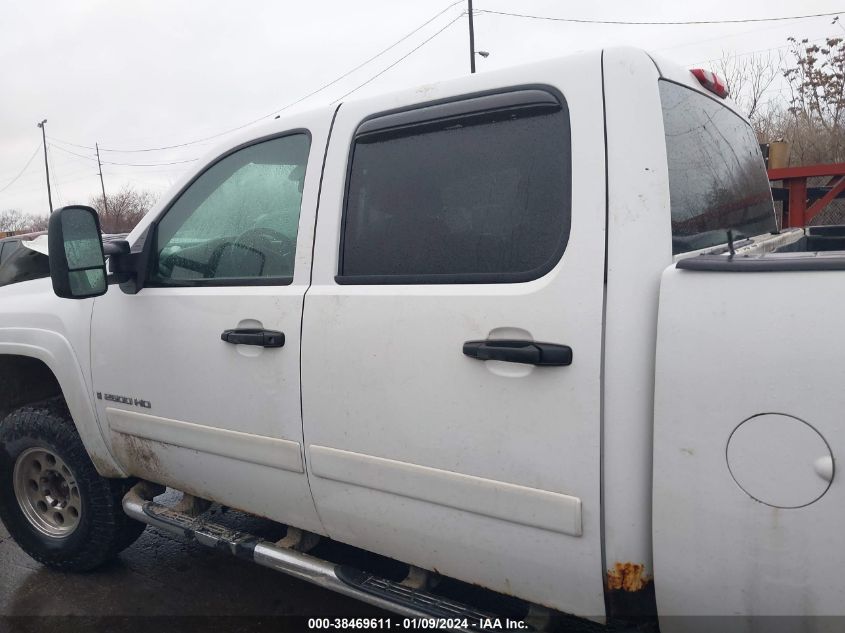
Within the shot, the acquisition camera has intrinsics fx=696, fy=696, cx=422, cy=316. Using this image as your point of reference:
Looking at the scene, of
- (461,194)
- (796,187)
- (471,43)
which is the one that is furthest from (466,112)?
(471,43)

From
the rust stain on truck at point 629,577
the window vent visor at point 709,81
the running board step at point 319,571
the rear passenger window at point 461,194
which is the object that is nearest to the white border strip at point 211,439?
the running board step at point 319,571

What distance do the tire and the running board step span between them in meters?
0.25

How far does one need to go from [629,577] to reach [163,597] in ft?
7.91

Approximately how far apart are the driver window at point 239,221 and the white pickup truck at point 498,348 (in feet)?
0.04

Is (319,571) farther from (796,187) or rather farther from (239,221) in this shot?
(796,187)

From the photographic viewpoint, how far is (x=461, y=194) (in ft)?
7.03

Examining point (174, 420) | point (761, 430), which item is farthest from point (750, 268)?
point (174, 420)

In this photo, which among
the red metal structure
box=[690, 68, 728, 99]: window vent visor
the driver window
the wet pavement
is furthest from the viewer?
the red metal structure

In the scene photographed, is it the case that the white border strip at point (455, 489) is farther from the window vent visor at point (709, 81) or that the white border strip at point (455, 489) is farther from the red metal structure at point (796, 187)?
the red metal structure at point (796, 187)

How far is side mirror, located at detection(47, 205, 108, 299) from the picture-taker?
8.97ft

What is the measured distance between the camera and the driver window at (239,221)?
256cm

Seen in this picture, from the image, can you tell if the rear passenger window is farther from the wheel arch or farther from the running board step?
the wheel arch

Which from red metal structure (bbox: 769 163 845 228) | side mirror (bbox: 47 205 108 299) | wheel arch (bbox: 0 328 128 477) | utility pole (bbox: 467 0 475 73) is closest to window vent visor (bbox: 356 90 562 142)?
side mirror (bbox: 47 205 108 299)

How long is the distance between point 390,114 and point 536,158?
60 centimetres
